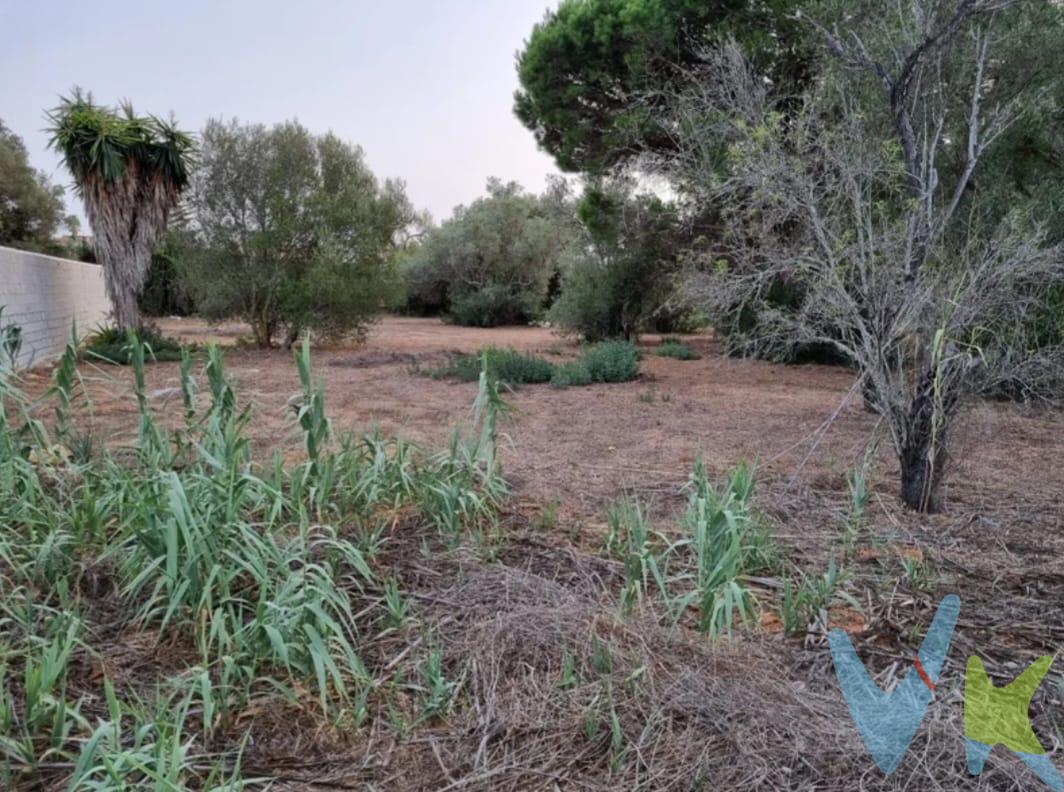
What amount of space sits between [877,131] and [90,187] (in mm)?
10453

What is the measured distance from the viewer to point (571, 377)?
859 cm

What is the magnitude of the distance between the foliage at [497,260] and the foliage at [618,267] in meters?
7.59

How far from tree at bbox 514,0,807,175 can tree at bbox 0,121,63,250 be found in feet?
48.9

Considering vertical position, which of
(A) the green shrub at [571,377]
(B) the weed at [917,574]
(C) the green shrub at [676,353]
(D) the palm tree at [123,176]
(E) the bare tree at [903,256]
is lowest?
(B) the weed at [917,574]

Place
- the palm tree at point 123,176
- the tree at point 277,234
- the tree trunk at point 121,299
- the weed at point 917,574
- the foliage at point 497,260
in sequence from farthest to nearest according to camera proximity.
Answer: the foliage at point 497,260, the tree at point 277,234, the tree trunk at point 121,299, the palm tree at point 123,176, the weed at point 917,574

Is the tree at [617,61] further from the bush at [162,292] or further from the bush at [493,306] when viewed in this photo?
the bush at [493,306]

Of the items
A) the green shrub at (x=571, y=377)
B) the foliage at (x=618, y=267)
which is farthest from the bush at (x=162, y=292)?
the green shrub at (x=571, y=377)

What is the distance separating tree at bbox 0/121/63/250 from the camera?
59.1 feet

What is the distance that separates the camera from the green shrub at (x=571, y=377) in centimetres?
846

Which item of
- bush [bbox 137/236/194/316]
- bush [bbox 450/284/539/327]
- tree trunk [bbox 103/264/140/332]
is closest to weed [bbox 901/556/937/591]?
tree trunk [bbox 103/264/140/332]

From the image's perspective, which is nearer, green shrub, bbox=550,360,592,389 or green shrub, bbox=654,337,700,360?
green shrub, bbox=550,360,592,389

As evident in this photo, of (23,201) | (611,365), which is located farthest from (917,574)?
(23,201)

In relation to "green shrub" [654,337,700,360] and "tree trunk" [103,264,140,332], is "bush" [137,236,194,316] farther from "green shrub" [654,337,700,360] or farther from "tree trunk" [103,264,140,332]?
"green shrub" [654,337,700,360]

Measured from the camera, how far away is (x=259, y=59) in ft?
29.8
